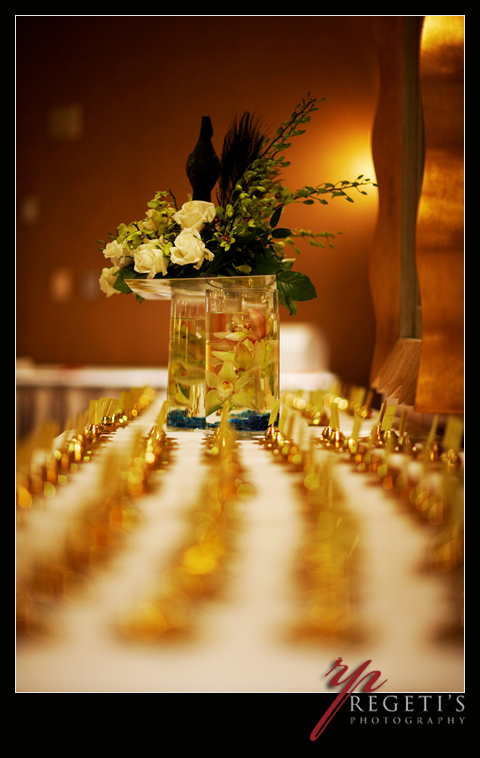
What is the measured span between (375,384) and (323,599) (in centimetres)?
93

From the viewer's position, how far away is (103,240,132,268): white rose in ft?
2.54

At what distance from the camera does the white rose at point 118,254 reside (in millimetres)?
775

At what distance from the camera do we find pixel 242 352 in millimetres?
656

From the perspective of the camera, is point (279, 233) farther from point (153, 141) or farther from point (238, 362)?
point (153, 141)

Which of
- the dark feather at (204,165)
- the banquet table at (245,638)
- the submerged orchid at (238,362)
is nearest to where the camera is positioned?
the banquet table at (245,638)

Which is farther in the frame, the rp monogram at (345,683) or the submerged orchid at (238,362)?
the submerged orchid at (238,362)

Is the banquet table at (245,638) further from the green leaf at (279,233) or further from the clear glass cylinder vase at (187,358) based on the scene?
the green leaf at (279,233)

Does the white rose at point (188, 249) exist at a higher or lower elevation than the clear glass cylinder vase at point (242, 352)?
higher

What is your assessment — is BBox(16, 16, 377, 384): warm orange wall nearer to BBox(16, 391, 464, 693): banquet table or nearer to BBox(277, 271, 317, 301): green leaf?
BBox(277, 271, 317, 301): green leaf

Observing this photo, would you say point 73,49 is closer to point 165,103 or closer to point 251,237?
point 165,103

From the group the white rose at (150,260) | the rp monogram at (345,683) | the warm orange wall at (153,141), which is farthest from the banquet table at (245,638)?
the warm orange wall at (153,141)

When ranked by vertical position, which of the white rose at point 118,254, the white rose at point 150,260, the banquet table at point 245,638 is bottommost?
the banquet table at point 245,638

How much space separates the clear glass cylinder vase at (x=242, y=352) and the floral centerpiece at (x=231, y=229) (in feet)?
0.18

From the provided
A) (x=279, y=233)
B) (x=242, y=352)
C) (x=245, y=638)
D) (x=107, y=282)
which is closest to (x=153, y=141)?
(x=107, y=282)
